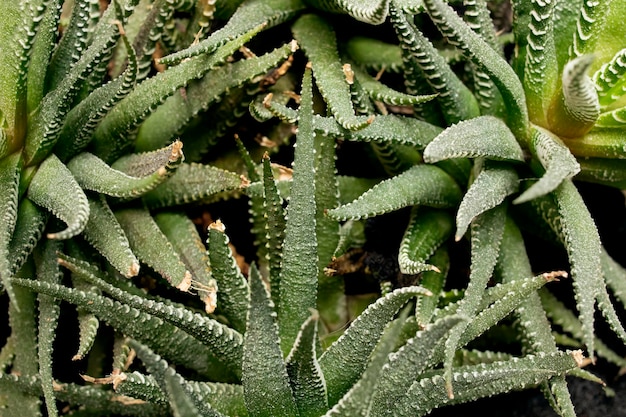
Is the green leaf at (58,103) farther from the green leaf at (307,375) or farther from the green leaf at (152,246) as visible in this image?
the green leaf at (307,375)

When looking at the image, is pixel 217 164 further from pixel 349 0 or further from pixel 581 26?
pixel 581 26

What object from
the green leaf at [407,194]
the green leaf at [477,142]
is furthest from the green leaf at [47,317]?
the green leaf at [477,142]

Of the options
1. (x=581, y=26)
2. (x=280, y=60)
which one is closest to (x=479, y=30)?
(x=581, y=26)

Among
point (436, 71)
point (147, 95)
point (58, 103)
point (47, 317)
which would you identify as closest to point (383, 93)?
point (436, 71)

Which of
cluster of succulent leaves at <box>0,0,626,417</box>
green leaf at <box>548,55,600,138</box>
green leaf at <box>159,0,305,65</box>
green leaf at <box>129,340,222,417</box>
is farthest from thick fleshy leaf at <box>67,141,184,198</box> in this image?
green leaf at <box>548,55,600,138</box>

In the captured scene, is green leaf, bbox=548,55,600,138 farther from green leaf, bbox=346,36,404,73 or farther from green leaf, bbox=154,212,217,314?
green leaf, bbox=154,212,217,314

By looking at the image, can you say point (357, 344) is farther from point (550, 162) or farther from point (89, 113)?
point (89, 113)
